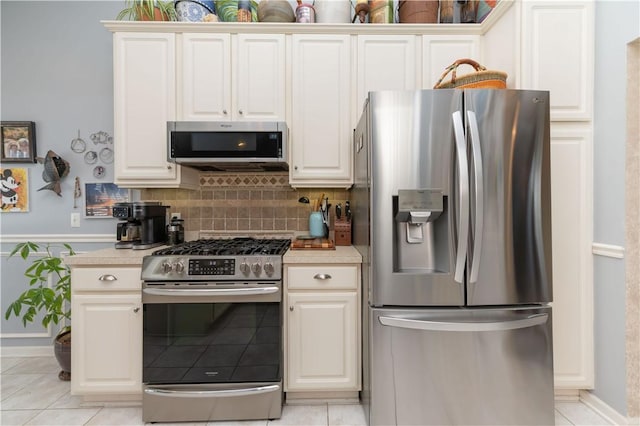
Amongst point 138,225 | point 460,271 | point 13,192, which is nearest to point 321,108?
point 460,271

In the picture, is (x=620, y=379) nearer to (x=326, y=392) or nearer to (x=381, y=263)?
(x=381, y=263)

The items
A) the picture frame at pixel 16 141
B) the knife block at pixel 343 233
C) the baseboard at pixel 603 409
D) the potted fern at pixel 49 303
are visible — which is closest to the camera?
the baseboard at pixel 603 409

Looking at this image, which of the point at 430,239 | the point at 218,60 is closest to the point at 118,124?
the point at 218,60

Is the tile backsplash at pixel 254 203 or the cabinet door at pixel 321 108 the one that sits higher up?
the cabinet door at pixel 321 108

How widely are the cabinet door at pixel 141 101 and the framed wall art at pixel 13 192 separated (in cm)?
104

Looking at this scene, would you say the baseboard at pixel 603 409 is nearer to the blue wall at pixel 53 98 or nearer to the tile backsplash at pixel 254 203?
the tile backsplash at pixel 254 203

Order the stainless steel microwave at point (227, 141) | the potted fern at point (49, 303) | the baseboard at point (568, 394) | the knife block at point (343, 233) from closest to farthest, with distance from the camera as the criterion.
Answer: the baseboard at point (568, 394) → the stainless steel microwave at point (227, 141) → the potted fern at point (49, 303) → the knife block at point (343, 233)

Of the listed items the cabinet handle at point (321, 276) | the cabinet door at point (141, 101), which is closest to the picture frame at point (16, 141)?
the cabinet door at point (141, 101)

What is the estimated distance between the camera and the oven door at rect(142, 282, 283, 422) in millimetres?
1688

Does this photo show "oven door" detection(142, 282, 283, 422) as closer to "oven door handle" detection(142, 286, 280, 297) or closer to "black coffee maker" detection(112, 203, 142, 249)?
"oven door handle" detection(142, 286, 280, 297)

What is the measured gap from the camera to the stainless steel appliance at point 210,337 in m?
1.69

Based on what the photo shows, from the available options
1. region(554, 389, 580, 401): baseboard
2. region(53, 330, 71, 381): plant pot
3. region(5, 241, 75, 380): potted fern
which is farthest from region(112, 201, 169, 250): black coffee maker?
region(554, 389, 580, 401): baseboard

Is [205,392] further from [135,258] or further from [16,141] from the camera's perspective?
[16,141]

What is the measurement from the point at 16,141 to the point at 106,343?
1861 mm
